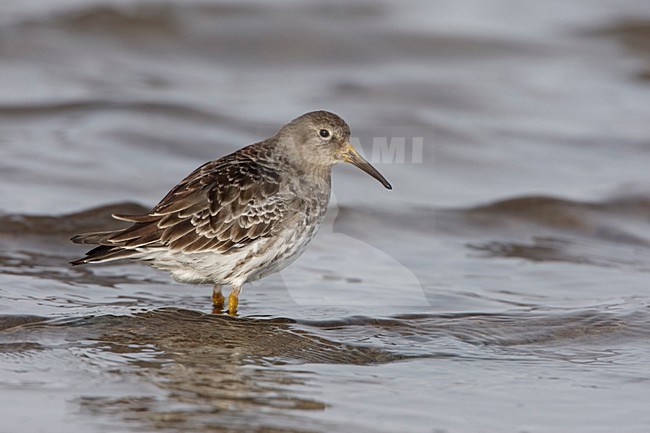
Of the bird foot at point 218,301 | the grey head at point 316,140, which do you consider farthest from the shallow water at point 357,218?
the grey head at point 316,140

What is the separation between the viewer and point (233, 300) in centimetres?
831

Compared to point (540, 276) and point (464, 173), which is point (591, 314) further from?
point (464, 173)

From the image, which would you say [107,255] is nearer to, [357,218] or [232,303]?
[232,303]

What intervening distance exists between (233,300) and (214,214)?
67cm

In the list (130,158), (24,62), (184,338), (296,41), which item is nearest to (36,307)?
(184,338)

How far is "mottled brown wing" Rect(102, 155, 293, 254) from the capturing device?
800 cm

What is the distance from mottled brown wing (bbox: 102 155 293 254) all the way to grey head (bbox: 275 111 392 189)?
1.91 ft

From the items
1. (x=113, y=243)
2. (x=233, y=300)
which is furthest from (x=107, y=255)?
(x=233, y=300)

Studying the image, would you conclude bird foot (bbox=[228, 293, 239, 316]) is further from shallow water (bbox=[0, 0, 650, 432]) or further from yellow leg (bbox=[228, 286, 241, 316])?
shallow water (bbox=[0, 0, 650, 432])

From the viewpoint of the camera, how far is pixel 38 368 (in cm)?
676

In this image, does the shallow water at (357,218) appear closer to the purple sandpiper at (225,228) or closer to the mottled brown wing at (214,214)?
the purple sandpiper at (225,228)

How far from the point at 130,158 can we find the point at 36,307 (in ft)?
15.1

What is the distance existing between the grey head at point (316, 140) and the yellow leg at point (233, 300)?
1.20 m

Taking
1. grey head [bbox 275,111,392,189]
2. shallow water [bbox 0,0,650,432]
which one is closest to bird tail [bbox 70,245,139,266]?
shallow water [bbox 0,0,650,432]
